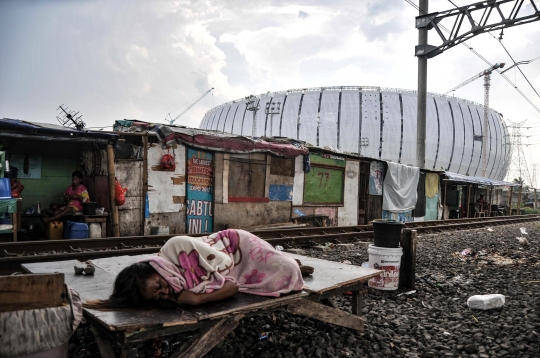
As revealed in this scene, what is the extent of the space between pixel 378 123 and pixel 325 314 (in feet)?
149

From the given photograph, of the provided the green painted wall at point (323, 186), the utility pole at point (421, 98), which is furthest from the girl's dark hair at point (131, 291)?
the utility pole at point (421, 98)

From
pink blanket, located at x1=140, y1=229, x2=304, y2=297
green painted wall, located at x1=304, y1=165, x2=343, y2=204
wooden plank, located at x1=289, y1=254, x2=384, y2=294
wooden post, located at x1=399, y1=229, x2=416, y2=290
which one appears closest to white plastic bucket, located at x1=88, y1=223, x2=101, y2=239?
wooden plank, located at x1=289, y1=254, x2=384, y2=294

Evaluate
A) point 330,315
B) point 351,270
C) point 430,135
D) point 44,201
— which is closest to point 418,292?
point 351,270

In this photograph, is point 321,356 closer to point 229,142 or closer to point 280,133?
point 229,142

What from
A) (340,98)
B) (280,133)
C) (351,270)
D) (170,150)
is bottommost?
(351,270)

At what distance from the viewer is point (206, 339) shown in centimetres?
271

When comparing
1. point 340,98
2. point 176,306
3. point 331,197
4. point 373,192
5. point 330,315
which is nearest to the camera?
point 176,306

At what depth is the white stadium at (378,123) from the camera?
46.2m

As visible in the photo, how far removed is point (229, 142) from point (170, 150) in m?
1.76

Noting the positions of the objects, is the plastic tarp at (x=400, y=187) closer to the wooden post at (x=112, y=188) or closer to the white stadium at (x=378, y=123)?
the wooden post at (x=112, y=188)

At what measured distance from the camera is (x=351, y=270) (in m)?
4.46

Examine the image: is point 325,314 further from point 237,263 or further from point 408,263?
point 408,263

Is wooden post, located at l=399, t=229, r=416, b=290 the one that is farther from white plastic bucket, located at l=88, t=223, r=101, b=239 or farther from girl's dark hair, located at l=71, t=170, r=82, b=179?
girl's dark hair, located at l=71, t=170, r=82, b=179

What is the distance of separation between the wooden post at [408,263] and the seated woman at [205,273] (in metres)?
2.90
